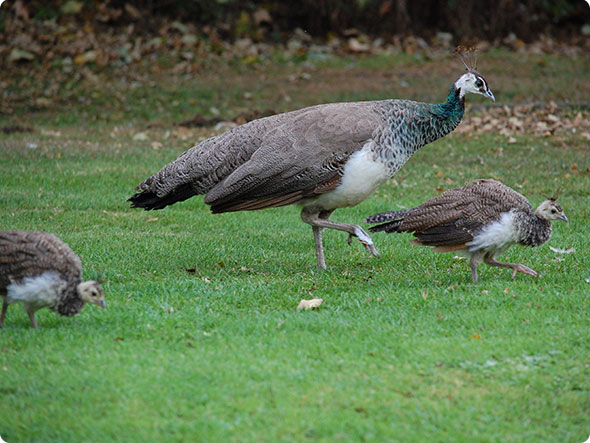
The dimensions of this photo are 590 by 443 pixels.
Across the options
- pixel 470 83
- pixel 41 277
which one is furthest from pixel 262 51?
pixel 41 277

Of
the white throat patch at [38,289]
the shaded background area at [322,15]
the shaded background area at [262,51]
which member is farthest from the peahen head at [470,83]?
the shaded background area at [322,15]

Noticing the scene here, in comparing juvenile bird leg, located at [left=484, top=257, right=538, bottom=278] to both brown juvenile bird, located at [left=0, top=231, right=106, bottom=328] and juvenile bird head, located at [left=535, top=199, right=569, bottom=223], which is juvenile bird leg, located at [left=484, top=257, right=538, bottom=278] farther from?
brown juvenile bird, located at [left=0, top=231, right=106, bottom=328]

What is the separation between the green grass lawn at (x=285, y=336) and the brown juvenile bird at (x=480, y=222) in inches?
10.8

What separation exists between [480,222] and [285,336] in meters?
1.73

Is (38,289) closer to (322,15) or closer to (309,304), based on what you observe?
(309,304)

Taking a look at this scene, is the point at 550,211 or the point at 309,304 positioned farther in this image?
the point at 550,211

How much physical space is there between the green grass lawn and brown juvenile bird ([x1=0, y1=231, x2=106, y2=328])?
0.21m

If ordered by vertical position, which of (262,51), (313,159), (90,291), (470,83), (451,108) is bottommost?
(262,51)

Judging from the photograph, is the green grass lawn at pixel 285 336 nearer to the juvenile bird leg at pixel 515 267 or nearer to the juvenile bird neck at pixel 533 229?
the juvenile bird leg at pixel 515 267

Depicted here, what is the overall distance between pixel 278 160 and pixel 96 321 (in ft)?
6.30

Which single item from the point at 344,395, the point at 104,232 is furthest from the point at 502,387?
the point at 104,232

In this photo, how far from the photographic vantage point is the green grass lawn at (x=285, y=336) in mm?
3709

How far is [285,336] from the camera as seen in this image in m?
4.69

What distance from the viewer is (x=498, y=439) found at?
359 cm
